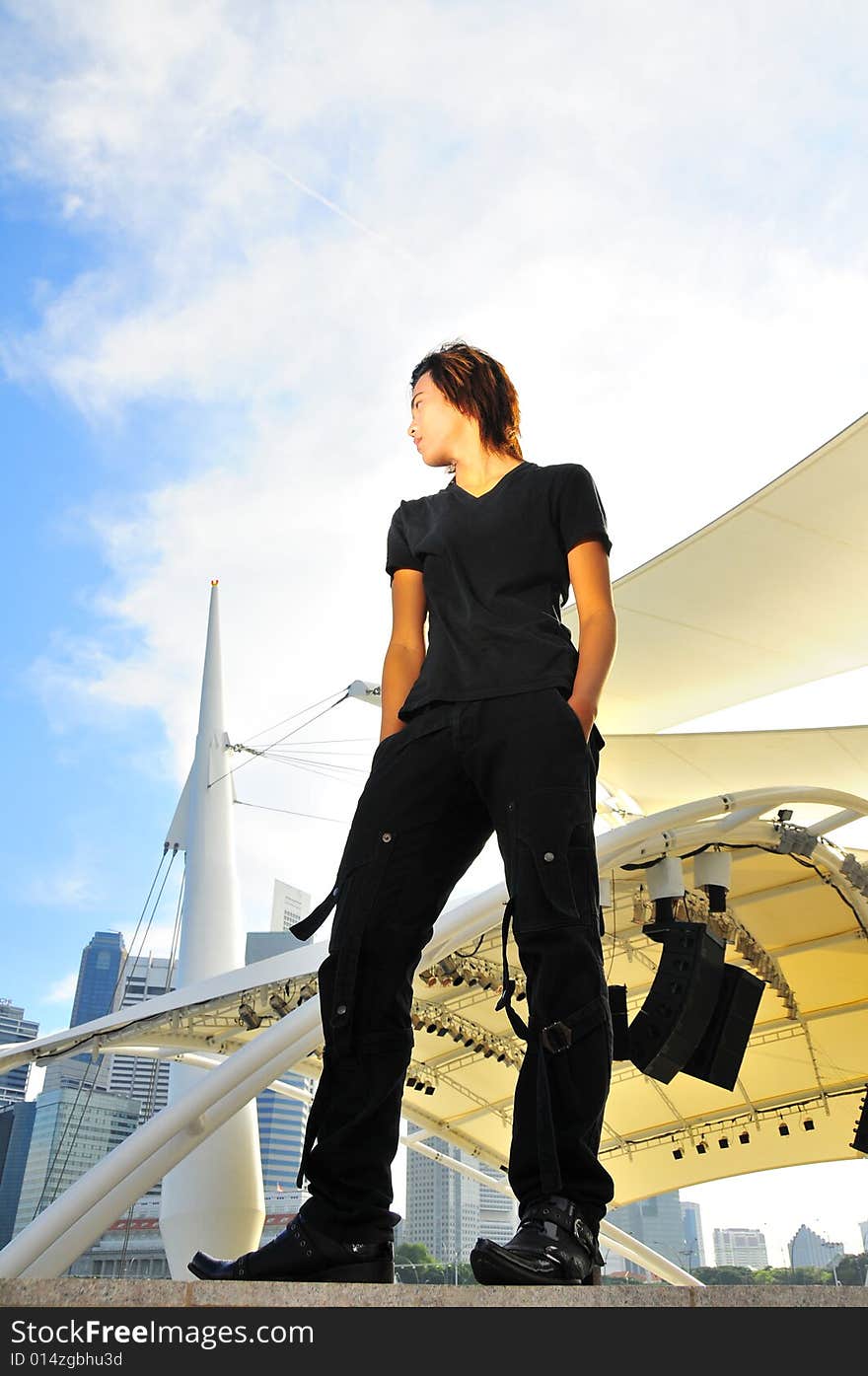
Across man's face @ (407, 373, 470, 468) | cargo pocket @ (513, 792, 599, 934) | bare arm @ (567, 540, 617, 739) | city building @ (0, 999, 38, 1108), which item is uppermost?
city building @ (0, 999, 38, 1108)

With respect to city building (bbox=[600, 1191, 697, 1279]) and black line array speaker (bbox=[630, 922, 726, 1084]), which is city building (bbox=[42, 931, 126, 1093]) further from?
black line array speaker (bbox=[630, 922, 726, 1084])

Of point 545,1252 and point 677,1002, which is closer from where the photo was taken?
point 545,1252

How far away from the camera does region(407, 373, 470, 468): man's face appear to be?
8.46ft

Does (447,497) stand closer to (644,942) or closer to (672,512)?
(644,942)

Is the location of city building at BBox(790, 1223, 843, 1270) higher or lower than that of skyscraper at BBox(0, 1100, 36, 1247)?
lower

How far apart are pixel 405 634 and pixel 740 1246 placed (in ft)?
321

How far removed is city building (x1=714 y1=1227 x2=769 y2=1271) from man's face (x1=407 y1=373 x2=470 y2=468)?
8829 cm

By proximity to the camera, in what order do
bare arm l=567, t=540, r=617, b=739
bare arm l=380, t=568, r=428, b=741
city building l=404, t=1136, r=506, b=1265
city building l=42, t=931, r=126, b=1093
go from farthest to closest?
1. city building l=42, t=931, r=126, b=1093
2. city building l=404, t=1136, r=506, b=1265
3. bare arm l=380, t=568, r=428, b=741
4. bare arm l=567, t=540, r=617, b=739

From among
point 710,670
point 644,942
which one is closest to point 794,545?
point 710,670

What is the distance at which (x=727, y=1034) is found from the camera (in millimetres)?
12188

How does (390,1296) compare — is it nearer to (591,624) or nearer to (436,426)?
(591,624)

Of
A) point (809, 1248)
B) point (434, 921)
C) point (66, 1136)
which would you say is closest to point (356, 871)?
point (434, 921)

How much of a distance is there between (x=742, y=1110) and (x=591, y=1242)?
66.7 feet

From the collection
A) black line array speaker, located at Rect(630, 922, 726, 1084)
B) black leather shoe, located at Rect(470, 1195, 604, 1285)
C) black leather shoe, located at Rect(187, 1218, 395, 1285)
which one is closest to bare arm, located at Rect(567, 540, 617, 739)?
black leather shoe, located at Rect(470, 1195, 604, 1285)
